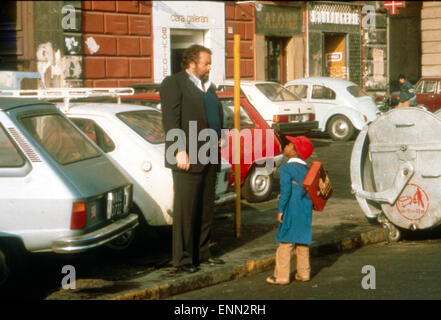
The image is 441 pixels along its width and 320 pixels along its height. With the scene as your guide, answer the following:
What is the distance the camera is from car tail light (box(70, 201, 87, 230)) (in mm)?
5977

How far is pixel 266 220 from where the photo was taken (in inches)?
383

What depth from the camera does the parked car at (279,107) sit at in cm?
1720

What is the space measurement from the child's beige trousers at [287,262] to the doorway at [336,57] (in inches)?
819

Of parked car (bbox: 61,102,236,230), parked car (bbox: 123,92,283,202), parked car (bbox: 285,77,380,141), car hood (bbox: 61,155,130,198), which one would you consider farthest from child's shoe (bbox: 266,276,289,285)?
parked car (bbox: 285,77,380,141)

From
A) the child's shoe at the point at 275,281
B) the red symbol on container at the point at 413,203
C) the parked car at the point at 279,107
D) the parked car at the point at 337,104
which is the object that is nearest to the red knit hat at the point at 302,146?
the child's shoe at the point at 275,281

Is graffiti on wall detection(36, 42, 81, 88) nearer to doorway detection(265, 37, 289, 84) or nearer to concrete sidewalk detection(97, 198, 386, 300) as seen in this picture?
Answer: doorway detection(265, 37, 289, 84)

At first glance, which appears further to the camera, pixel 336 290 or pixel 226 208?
pixel 226 208

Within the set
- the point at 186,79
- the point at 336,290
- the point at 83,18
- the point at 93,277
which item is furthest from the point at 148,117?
the point at 83,18

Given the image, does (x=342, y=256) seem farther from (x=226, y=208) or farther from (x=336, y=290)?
(x=226, y=208)

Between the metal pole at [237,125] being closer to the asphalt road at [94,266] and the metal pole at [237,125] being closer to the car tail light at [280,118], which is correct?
the asphalt road at [94,266]

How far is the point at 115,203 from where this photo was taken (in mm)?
6715

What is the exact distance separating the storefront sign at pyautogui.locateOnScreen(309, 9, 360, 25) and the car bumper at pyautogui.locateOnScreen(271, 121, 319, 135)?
8.42 m

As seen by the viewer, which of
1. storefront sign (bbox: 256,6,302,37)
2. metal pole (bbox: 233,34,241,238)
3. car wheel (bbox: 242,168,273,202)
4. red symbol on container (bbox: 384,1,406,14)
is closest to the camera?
metal pole (bbox: 233,34,241,238)
